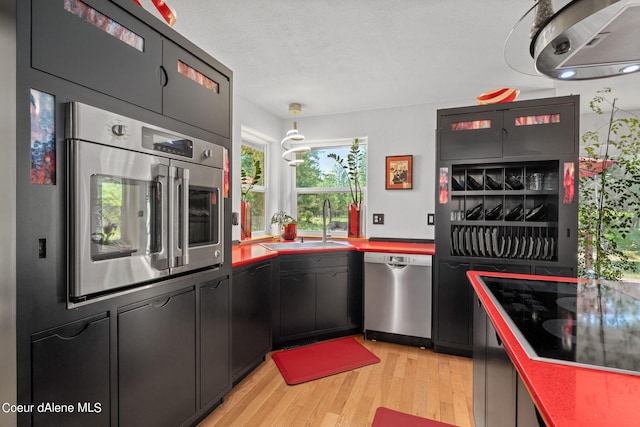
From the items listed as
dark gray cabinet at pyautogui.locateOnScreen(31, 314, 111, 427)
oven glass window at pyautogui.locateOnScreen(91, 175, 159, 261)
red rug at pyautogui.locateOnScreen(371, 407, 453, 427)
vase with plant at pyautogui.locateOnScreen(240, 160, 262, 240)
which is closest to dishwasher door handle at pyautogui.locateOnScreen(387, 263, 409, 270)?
red rug at pyautogui.locateOnScreen(371, 407, 453, 427)

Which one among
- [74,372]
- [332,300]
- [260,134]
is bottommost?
[332,300]

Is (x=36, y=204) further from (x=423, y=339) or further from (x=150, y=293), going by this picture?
(x=423, y=339)

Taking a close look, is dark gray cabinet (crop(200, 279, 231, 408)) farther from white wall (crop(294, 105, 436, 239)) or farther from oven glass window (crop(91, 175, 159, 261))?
white wall (crop(294, 105, 436, 239))

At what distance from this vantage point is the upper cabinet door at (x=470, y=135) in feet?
8.82

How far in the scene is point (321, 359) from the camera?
8.89 ft

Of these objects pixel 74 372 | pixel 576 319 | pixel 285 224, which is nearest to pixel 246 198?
pixel 285 224

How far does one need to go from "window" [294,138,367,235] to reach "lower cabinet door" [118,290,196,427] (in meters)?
2.56

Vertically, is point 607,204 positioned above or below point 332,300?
above

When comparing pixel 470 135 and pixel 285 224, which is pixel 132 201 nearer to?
pixel 285 224

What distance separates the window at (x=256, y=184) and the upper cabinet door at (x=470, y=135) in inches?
85.1

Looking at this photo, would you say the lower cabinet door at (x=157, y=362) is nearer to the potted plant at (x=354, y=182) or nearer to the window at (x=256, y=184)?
the window at (x=256, y=184)

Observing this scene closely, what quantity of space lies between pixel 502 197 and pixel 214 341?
2.70 meters

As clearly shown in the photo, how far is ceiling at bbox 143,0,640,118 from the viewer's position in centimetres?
193

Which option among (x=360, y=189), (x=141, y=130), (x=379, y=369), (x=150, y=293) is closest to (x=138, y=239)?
(x=150, y=293)
